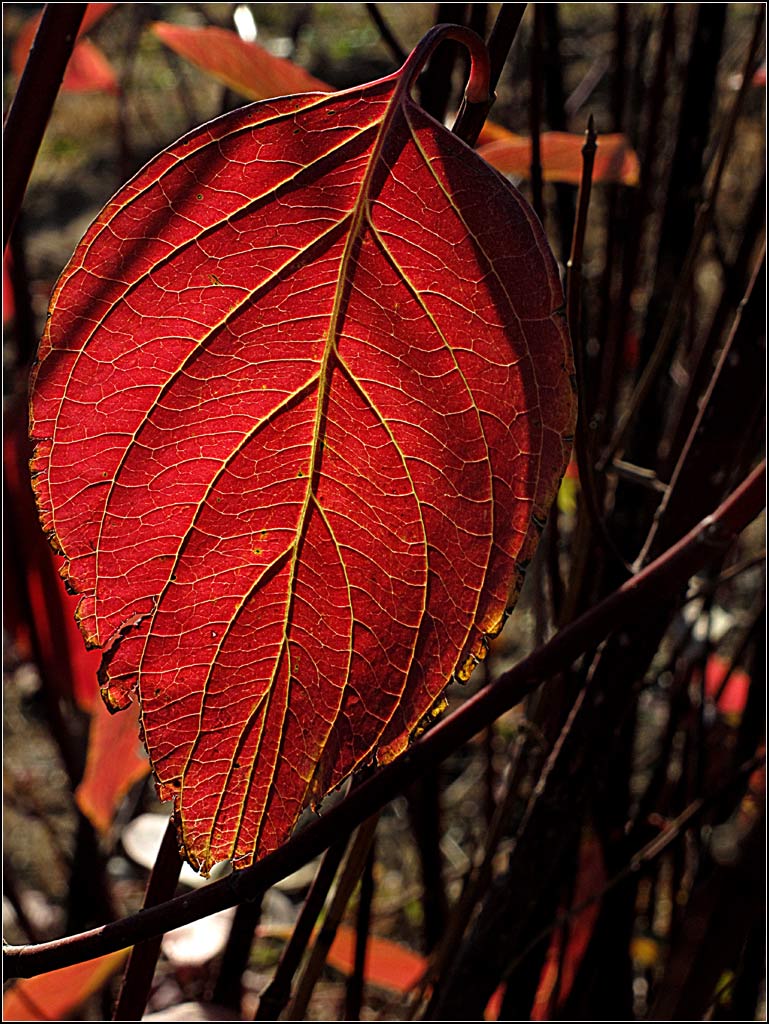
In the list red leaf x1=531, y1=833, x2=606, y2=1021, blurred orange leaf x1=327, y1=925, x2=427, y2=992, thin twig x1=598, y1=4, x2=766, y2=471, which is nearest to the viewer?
thin twig x1=598, y1=4, x2=766, y2=471

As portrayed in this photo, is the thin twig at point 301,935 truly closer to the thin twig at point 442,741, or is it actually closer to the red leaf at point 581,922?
the thin twig at point 442,741

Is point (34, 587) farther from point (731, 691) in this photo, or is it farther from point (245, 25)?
point (731, 691)

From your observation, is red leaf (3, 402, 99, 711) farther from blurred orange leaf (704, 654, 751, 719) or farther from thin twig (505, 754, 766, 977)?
blurred orange leaf (704, 654, 751, 719)

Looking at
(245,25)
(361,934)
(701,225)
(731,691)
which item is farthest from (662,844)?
(245,25)

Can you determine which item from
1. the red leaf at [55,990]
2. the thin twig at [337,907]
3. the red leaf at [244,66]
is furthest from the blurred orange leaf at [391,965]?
the red leaf at [244,66]

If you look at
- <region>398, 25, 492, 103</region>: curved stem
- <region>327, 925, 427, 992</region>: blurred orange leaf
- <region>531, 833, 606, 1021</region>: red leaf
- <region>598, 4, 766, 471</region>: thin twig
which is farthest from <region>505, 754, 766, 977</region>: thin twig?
<region>398, 25, 492, 103</region>: curved stem

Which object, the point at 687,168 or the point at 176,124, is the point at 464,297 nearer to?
the point at 687,168
